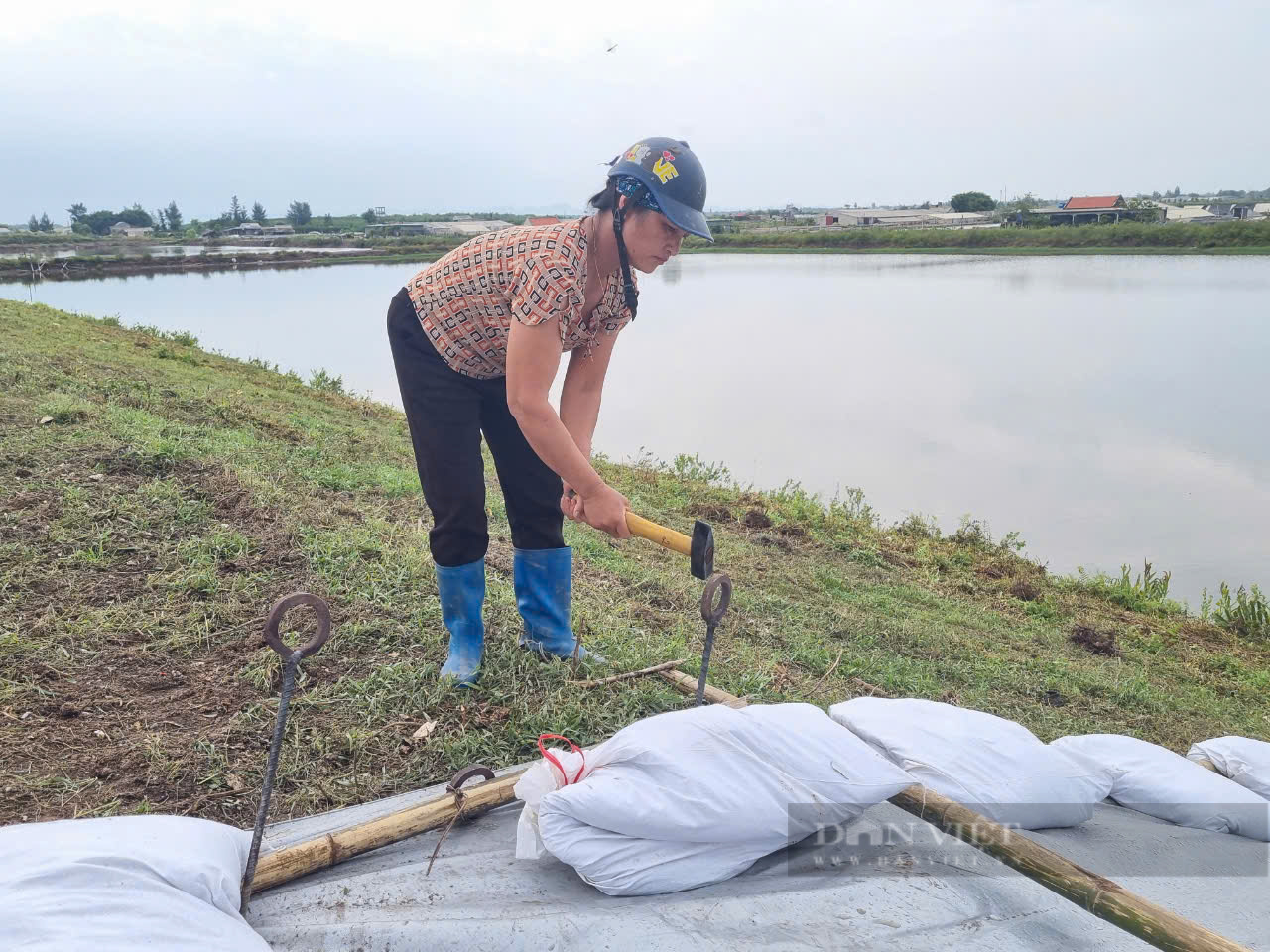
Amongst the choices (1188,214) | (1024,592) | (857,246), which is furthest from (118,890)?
(1188,214)

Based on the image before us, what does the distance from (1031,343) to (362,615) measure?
14888 mm

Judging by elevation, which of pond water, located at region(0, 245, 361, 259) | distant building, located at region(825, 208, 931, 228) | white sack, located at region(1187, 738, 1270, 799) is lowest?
white sack, located at region(1187, 738, 1270, 799)

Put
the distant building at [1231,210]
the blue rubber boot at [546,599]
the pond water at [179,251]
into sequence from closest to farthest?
1. the blue rubber boot at [546,599]
2. the pond water at [179,251]
3. the distant building at [1231,210]

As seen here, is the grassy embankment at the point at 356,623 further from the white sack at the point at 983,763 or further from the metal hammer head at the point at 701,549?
the white sack at the point at 983,763

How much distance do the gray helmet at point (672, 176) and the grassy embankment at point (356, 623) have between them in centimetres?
124

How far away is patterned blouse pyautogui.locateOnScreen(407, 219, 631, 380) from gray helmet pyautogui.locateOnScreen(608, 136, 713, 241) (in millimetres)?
199

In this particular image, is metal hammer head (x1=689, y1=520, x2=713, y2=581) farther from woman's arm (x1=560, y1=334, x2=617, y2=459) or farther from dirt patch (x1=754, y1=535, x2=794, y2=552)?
dirt patch (x1=754, y1=535, x2=794, y2=552)

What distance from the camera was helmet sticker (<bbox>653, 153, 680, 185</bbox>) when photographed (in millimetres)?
1967

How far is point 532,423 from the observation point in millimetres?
2006

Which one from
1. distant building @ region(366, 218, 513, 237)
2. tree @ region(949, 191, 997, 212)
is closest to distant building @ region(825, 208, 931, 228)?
tree @ region(949, 191, 997, 212)

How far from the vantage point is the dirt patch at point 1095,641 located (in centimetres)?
464

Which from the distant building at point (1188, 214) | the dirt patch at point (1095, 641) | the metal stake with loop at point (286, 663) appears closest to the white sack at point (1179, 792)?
the metal stake with loop at point (286, 663)

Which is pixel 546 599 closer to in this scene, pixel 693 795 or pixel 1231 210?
pixel 693 795

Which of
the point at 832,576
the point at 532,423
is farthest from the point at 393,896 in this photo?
the point at 832,576
